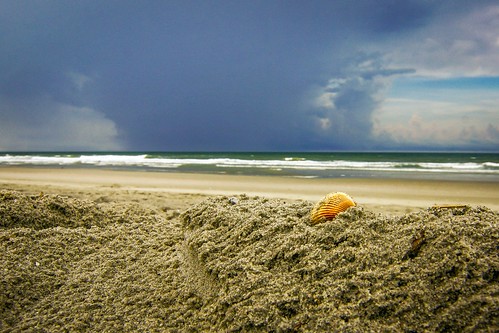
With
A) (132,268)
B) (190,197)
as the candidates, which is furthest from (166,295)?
(190,197)

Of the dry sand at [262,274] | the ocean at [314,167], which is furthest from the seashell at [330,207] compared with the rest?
the ocean at [314,167]

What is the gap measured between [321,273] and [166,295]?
3.69ft

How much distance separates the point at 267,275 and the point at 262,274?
37mm

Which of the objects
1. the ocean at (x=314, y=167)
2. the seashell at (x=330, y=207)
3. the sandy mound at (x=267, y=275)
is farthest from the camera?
the ocean at (x=314, y=167)

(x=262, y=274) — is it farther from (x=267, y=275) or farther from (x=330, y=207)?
(x=330, y=207)

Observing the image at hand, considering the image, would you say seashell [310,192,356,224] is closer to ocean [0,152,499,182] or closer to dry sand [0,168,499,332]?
dry sand [0,168,499,332]

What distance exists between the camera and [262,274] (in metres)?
2.15

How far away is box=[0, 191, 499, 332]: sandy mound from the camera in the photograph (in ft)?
5.81

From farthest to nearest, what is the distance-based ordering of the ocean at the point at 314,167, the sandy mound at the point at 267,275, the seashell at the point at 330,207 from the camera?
the ocean at the point at 314,167 → the seashell at the point at 330,207 → the sandy mound at the point at 267,275

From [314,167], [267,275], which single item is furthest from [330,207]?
[314,167]

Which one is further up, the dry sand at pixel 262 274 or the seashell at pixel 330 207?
the seashell at pixel 330 207

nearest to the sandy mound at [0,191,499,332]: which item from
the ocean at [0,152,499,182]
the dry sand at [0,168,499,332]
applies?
the dry sand at [0,168,499,332]

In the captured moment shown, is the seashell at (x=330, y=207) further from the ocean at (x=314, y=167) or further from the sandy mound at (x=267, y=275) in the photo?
the ocean at (x=314, y=167)

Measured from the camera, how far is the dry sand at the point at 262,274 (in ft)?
5.81
